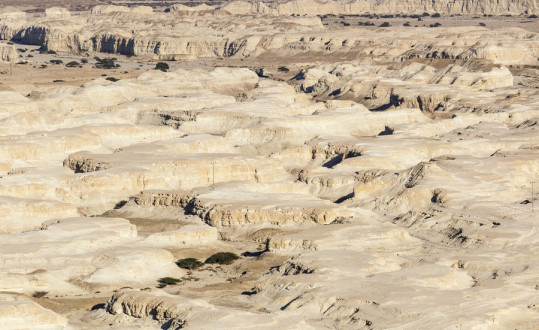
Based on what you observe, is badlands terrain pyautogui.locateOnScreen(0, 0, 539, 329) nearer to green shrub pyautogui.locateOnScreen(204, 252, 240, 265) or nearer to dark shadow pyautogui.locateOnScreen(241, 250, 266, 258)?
green shrub pyautogui.locateOnScreen(204, 252, 240, 265)

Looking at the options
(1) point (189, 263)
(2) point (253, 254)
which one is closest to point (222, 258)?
(2) point (253, 254)

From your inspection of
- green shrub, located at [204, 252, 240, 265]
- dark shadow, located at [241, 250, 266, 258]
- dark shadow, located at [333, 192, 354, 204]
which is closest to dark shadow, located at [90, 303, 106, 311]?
green shrub, located at [204, 252, 240, 265]

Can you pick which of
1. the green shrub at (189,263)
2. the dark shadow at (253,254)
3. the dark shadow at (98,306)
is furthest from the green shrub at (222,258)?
the dark shadow at (98,306)

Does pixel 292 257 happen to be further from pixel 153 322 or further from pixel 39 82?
pixel 39 82

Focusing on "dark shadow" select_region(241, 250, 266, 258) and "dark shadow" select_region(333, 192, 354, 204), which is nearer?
"dark shadow" select_region(241, 250, 266, 258)

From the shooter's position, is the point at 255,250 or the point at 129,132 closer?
the point at 255,250

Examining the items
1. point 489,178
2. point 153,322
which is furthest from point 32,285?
point 489,178
